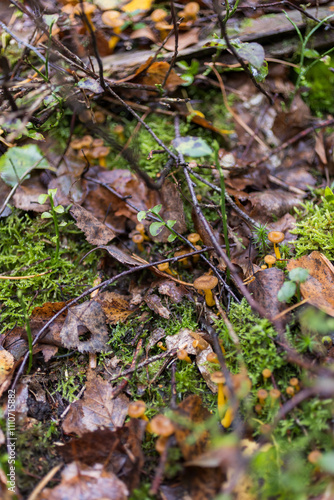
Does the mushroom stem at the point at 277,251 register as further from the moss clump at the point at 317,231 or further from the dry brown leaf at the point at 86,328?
the dry brown leaf at the point at 86,328

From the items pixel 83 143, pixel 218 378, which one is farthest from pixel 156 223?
pixel 83 143

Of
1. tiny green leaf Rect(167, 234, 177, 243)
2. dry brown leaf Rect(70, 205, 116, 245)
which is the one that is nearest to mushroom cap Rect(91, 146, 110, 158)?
dry brown leaf Rect(70, 205, 116, 245)

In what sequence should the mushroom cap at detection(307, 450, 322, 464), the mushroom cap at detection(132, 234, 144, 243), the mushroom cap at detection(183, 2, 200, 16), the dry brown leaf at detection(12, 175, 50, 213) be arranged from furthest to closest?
the mushroom cap at detection(183, 2, 200, 16) < the dry brown leaf at detection(12, 175, 50, 213) < the mushroom cap at detection(132, 234, 144, 243) < the mushroom cap at detection(307, 450, 322, 464)

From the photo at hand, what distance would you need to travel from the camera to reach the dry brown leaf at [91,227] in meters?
2.59

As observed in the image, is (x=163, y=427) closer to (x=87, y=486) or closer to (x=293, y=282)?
(x=87, y=486)

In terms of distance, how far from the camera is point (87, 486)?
159 cm

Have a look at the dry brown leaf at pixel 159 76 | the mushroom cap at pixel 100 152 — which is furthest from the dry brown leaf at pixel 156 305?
the dry brown leaf at pixel 159 76

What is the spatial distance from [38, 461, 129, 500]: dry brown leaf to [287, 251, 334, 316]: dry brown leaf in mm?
1314

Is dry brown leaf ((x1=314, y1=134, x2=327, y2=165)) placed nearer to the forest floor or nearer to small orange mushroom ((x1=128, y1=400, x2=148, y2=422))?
the forest floor

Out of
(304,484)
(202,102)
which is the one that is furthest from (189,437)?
(202,102)

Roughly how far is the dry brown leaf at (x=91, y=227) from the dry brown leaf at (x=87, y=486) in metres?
1.42

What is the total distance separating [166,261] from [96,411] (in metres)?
0.97

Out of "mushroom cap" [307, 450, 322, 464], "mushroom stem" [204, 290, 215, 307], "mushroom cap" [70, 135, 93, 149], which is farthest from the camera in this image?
"mushroom cap" [70, 135, 93, 149]

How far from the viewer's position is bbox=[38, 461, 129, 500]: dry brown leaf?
155cm
